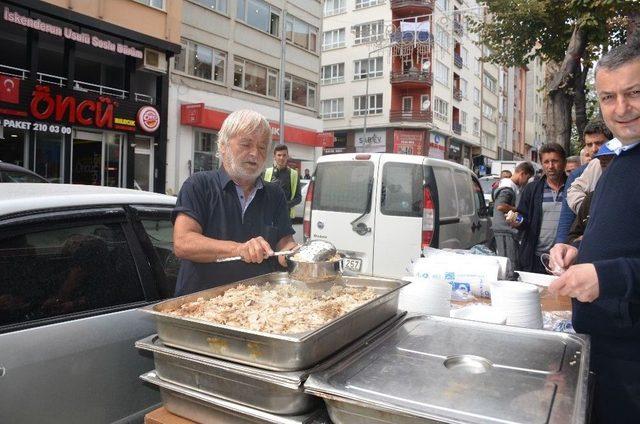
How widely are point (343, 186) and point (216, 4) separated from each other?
19.4 metres

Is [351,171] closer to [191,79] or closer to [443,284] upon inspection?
[443,284]

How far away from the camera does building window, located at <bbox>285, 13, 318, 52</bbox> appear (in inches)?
1068

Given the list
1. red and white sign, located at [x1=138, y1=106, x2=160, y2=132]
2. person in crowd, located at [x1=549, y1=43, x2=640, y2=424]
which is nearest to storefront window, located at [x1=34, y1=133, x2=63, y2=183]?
red and white sign, located at [x1=138, y1=106, x2=160, y2=132]

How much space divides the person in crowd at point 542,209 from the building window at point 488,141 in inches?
1929

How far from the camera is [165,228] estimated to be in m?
3.10

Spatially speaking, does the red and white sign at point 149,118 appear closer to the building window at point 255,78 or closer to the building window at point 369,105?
the building window at point 255,78

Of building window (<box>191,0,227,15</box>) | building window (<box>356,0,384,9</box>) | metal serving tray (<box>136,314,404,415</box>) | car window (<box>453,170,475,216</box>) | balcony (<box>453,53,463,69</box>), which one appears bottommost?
metal serving tray (<box>136,314,404,415</box>)

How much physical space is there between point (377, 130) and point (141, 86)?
22.8m

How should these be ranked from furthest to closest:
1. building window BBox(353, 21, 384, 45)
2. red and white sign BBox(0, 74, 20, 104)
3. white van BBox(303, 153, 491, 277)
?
building window BBox(353, 21, 384, 45) < red and white sign BBox(0, 74, 20, 104) < white van BBox(303, 153, 491, 277)

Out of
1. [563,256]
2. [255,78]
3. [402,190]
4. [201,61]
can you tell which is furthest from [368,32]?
[563,256]

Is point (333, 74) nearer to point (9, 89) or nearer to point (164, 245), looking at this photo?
point (9, 89)

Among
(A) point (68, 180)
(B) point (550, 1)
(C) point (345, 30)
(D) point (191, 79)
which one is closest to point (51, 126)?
(A) point (68, 180)

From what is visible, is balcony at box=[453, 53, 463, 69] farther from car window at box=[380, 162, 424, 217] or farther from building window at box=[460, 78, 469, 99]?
car window at box=[380, 162, 424, 217]

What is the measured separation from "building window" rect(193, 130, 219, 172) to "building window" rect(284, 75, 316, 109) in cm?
661
